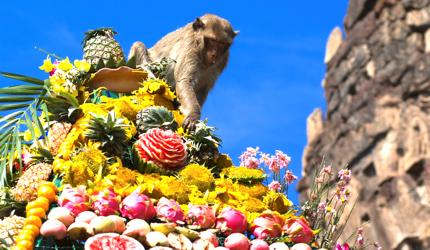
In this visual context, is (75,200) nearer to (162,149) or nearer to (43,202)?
(43,202)

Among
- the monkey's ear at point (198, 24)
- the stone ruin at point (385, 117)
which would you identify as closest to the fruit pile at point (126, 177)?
the monkey's ear at point (198, 24)

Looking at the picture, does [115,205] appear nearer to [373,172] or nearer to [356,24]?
[373,172]

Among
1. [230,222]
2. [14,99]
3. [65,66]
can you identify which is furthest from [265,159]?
[14,99]

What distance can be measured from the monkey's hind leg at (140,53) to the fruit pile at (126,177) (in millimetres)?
1013

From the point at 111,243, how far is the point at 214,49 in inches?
147

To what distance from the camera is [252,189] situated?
4641 millimetres

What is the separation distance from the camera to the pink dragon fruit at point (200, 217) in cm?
372

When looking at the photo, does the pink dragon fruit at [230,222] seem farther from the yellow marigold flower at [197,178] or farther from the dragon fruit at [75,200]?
the dragon fruit at [75,200]

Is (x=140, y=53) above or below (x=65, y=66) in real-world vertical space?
above

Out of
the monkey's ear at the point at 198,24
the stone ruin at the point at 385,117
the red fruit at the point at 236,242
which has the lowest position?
the red fruit at the point at 236,242

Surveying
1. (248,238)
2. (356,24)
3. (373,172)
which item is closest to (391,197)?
(373,172)

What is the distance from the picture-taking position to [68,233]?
3.27m

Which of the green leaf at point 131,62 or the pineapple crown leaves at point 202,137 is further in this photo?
the green leaf at point 131,62

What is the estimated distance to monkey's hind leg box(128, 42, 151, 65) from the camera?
6.98 meters
